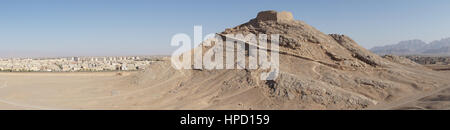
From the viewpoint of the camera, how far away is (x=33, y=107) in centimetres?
1035

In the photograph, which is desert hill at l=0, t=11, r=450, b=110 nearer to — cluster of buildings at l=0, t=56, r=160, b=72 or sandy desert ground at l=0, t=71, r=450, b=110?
sandy desert ground at l=0, t=71, r=450, b=110

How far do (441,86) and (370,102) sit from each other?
14.2 feet

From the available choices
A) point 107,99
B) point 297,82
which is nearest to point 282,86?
point 297,82

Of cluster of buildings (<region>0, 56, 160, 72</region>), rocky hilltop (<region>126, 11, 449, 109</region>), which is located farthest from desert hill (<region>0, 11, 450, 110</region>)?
cluster of buildings (<region>0, 56, 160, 72</region>)

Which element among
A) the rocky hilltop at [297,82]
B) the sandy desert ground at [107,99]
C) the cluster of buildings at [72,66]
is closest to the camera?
the sandy desert ground at [107,99]

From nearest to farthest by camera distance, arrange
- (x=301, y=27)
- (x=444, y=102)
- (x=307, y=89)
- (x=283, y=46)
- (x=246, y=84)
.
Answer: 1. (x=444, y=102)
2. (x=307, y=89)
3. (x=246, y=84)
4. (x=283, y=46)
5. (x=301, y=27)

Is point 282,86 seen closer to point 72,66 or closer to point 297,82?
point 297,82

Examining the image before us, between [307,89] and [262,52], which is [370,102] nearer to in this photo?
[307,89]

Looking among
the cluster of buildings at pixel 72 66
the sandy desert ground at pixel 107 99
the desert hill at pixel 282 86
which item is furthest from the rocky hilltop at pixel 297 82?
the cluster of buildings at pixel 72 66

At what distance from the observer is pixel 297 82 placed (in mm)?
9516

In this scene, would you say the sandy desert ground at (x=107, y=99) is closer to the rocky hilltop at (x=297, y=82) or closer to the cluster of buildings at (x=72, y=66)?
the rocky hilltop at (x=297, y=82)

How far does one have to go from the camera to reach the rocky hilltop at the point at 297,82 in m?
8.88
